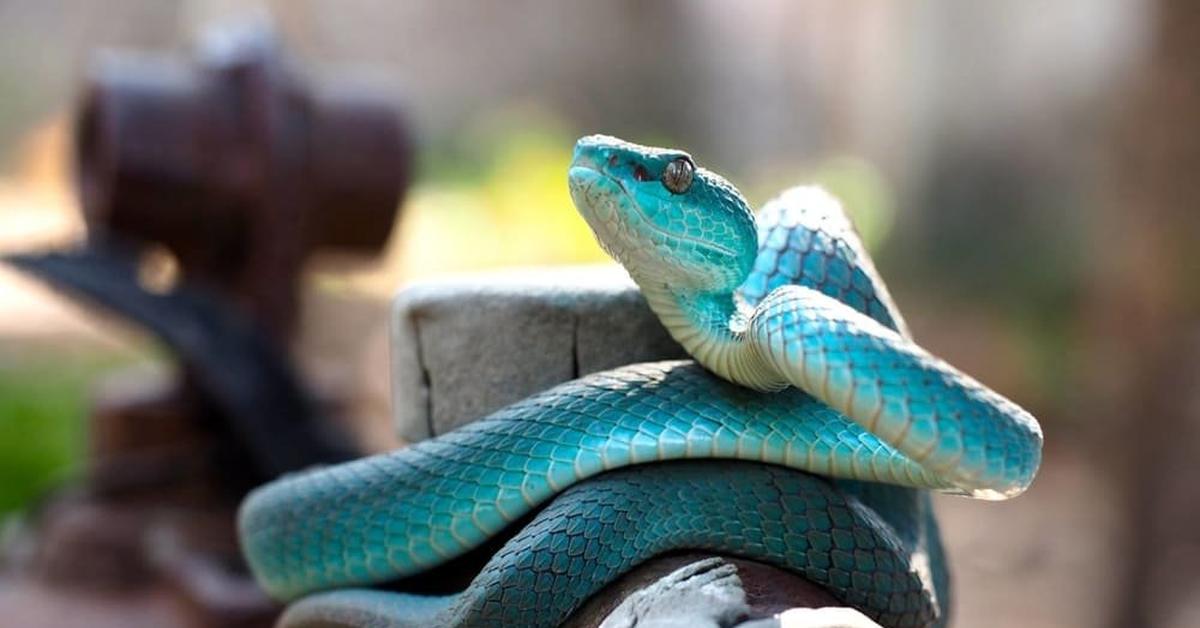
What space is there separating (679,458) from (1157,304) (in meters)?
4.26

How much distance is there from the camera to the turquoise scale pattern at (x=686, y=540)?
1.61 meters

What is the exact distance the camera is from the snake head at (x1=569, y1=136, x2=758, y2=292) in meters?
1.70

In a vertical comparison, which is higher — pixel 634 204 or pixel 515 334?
pixel 634 204

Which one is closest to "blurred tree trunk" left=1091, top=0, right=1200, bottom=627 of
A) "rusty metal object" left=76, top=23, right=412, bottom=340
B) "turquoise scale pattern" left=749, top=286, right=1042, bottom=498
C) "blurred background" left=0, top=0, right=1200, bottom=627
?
"blurred background" left=0, top=0, right=1200, bottom=627

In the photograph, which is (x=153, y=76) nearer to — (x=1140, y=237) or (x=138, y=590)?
(x=138, y=590)

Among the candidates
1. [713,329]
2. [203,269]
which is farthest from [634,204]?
[203,269]

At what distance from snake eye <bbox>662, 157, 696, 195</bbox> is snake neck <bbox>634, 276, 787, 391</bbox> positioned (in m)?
0.12

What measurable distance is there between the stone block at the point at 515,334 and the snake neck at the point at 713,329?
0.64 feet

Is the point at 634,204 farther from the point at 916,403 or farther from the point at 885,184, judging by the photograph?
the point at 885,184

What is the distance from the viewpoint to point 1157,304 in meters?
5.42

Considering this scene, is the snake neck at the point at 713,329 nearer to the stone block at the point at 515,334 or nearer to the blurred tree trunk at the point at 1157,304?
the stone block at the point at 515,334

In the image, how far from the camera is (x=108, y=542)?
173 inches

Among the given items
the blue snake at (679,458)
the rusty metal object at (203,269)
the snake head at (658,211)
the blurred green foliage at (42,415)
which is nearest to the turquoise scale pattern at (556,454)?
the blue snake at (679,458)

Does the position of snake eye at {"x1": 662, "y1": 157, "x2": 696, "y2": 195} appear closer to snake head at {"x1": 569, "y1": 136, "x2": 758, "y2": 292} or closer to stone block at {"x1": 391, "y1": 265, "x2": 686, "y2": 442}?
snake head at {"x1": 569, "y1": 136, "x2": 758, "y2": 292}
